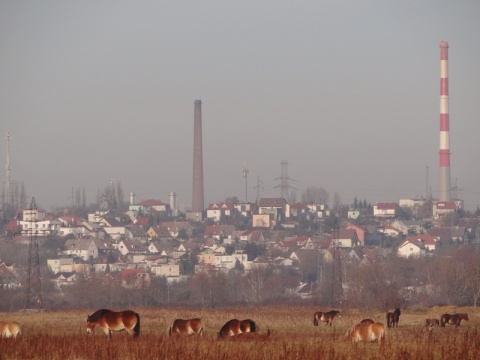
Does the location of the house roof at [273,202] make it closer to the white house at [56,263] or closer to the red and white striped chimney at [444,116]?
the red and white striped chimney at [444,116]

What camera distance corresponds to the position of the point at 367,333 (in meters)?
19.8

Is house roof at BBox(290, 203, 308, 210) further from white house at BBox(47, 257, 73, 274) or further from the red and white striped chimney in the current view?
white house at BBox(47, 257, 73, 274)

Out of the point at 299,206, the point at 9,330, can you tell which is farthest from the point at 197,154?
the point at 9,330

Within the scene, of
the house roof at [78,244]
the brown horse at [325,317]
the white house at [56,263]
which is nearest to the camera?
the brown horse at [325,317]

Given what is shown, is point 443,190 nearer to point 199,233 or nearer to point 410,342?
point 199,233

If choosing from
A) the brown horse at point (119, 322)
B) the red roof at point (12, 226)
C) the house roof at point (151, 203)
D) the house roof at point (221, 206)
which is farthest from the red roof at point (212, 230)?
the brown horse at point (119, 322)

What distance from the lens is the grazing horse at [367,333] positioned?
19.7 metres

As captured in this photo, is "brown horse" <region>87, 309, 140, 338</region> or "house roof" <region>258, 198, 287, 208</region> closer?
"brown horse" <region>87, 309, 140, 338</region>

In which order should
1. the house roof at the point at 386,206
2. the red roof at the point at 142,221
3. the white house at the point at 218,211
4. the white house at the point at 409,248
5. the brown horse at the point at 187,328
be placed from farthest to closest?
the white house at the point at 218,211
the house roof at the point at 386,206
the red roof at the point at 142,221
the white house at the point at 409,248
the brown horse at the point at 187,328

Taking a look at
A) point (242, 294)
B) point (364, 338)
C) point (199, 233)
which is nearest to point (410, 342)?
point (364, 338)

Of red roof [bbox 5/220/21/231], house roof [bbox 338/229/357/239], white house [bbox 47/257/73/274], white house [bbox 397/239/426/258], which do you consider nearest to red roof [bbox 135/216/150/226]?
red roof [bbox 5/220/21/231]

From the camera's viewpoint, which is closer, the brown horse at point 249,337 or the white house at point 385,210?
the brown horse at point 249,337

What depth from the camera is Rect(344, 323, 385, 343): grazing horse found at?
1973 centimetres

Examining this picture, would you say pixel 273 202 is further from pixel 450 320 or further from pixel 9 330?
pixel 9 330
